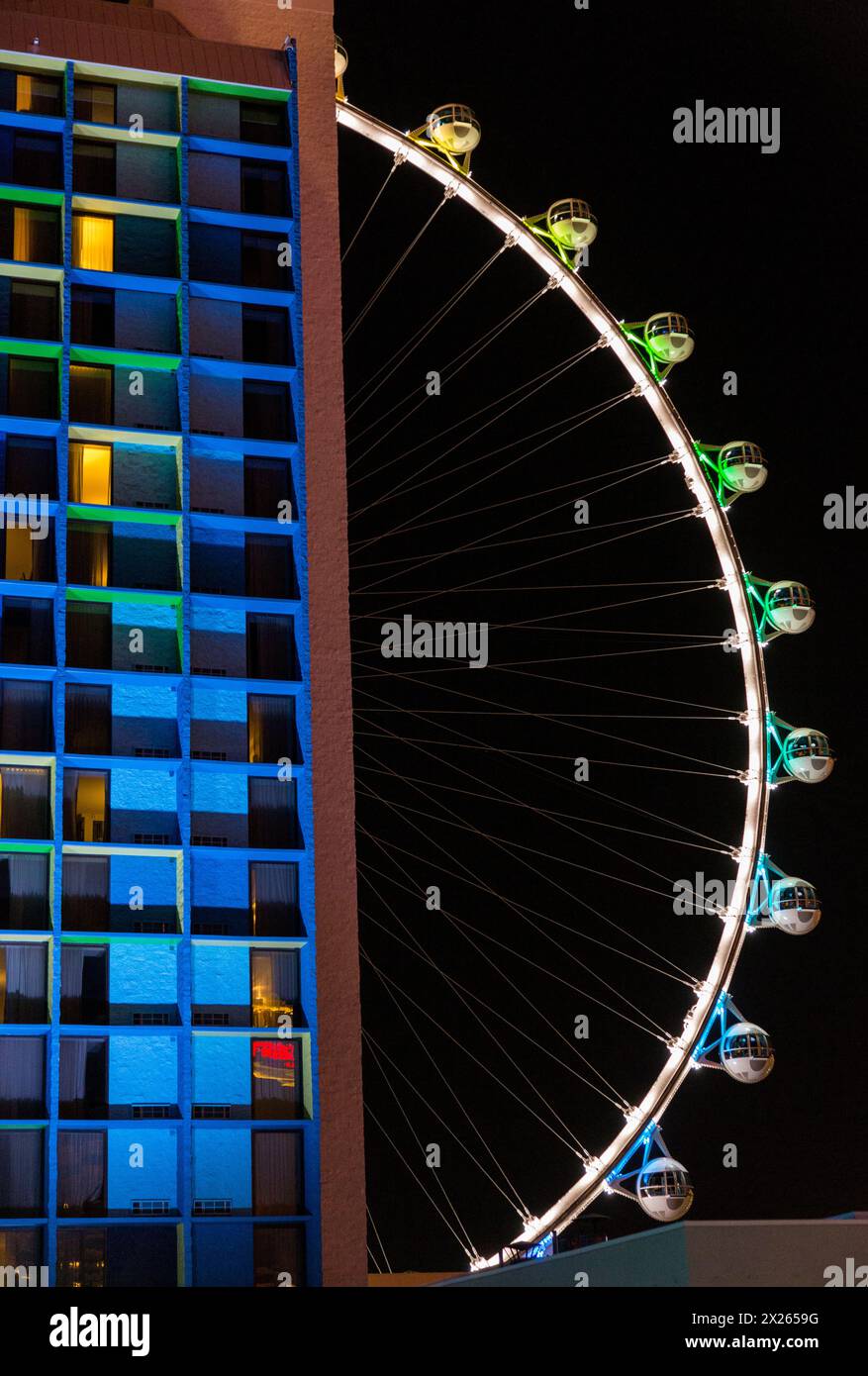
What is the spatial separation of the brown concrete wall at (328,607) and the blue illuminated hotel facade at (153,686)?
0.26 metres

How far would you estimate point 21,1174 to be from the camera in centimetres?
2202

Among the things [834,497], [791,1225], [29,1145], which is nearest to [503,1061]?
[834,497]

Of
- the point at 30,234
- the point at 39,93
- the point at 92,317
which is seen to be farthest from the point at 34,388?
the point at 39,93

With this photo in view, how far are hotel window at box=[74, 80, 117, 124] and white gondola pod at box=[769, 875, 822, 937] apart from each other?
13.5 meters

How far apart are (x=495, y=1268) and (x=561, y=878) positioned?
13932 mm

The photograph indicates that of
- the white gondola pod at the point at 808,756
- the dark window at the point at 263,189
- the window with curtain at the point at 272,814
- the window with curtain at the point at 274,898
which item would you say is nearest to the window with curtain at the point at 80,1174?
the window with curtain at the point at 274,898

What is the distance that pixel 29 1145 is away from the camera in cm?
2214

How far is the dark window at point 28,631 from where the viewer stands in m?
23.9

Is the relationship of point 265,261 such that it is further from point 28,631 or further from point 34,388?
point 28,631

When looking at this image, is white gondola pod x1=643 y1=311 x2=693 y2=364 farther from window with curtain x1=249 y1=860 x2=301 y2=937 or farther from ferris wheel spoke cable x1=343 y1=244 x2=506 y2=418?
window with curtain x1=249 y1=860 x2=301 y2=937

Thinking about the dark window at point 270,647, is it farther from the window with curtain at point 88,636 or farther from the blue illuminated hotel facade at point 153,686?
the window with curtain at point 88,636

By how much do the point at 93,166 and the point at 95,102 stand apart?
88cm

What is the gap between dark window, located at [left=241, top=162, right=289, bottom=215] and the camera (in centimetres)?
2664
